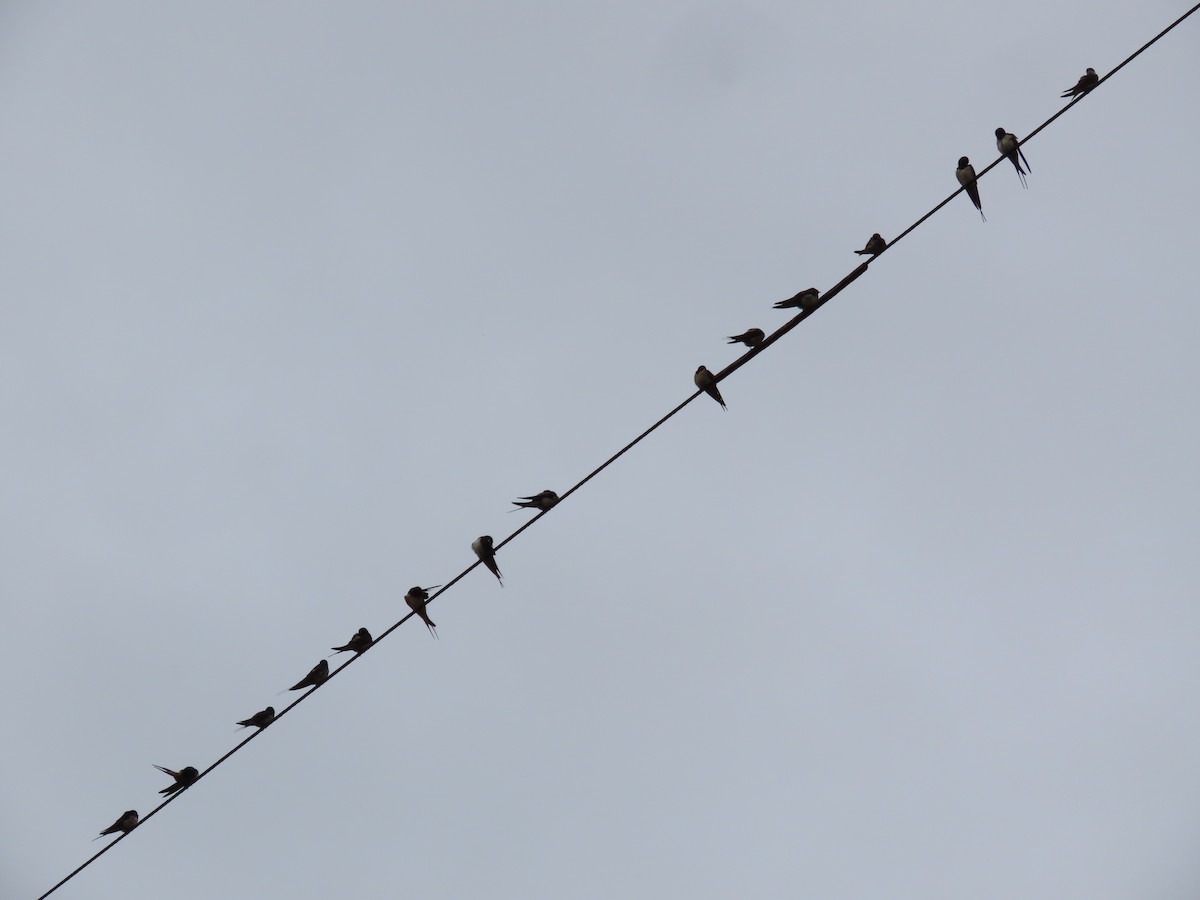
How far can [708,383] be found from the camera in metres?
10.7

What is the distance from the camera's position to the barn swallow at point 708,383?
10753mm

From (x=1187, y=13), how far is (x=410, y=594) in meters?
9.78

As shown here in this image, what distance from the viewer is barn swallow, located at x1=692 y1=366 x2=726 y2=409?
35.3ft

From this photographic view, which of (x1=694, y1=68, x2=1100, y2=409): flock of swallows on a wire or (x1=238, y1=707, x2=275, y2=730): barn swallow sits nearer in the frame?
(x1=694, y1=68, x2=1100, y2=409): flock of swallows on a wire

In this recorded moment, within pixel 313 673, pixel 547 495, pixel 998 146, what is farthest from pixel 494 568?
pixel 998 146

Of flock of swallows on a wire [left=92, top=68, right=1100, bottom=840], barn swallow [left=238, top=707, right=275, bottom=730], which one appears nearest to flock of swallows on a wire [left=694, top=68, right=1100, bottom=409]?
flock of swallows on a wire [left=92, top=68, right=1100, bottom=840]

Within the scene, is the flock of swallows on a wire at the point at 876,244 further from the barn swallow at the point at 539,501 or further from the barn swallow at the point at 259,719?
the barn swallow at the point at 259,719

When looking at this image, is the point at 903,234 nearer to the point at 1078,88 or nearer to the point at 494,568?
the point at 1078,88

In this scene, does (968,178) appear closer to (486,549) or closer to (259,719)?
(486,549)

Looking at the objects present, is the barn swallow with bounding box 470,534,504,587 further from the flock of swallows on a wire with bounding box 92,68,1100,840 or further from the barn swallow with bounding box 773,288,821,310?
the barn swallow with bounding box 773,288,821,310

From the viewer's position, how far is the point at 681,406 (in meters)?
8.73

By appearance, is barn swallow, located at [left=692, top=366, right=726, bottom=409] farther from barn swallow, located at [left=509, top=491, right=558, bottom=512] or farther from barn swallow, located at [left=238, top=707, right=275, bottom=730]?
barn swallow, located at [left=238, top=707, right=275, bottom=730]

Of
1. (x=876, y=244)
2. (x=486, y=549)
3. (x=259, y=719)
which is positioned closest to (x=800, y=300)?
(x=876, y=244)

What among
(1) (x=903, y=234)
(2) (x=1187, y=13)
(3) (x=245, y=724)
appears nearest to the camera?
(1) (x=903, y=234)
